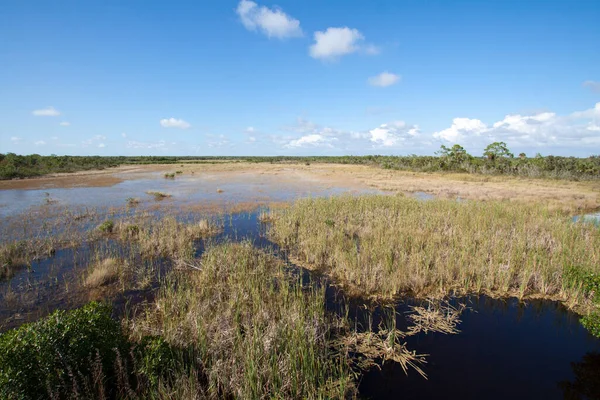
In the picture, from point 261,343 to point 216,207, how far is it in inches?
744

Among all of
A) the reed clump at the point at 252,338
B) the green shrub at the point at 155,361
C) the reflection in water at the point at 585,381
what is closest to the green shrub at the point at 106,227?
the reed clump at the point at 252,338

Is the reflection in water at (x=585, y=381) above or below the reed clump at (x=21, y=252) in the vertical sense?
below

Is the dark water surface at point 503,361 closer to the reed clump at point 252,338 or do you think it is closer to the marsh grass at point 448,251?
the marsh grass at point 448,251

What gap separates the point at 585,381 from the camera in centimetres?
583

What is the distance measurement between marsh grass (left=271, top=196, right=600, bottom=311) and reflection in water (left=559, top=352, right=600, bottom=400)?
2.30m

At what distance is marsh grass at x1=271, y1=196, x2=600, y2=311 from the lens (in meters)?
9.13

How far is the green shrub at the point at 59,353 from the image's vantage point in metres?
3.90

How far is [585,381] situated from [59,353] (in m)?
10.3

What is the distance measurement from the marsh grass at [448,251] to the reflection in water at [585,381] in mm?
2303

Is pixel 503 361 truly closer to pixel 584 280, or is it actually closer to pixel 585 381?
pixel 585 381

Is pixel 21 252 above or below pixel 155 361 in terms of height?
below

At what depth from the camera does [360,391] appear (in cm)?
550

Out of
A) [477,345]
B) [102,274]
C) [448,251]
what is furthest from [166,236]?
[477,345]

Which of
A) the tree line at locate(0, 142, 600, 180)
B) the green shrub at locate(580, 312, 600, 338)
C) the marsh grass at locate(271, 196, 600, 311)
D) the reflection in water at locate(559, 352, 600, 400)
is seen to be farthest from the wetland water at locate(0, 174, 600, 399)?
the tree line at locate(0, 142, 600, 180)
